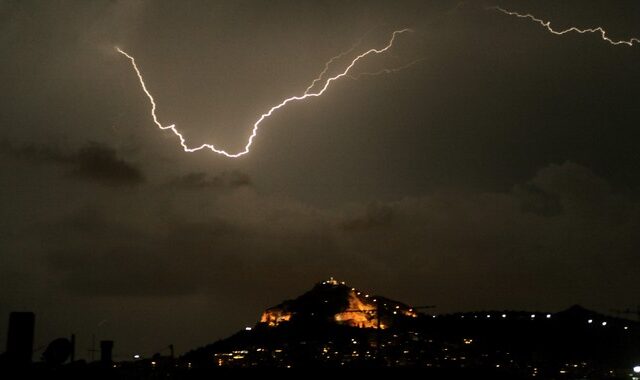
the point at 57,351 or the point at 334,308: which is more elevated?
the point at 334,308

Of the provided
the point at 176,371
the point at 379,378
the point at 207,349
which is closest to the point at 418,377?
the point at 379,378

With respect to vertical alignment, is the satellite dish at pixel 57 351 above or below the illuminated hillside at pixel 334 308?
below

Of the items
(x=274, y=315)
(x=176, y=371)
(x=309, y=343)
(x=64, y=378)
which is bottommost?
(x=64, y=378)

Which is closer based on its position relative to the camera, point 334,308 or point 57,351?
point 57,351

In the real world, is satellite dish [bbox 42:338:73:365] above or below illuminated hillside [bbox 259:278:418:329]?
below

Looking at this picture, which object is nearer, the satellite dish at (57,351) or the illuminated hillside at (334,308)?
the satellite dish at (57,351)

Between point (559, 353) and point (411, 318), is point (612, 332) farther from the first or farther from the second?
point (411, 318)

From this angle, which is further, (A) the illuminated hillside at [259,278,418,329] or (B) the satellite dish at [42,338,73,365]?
(A) the illuminated hillside at [259,278,418,329]

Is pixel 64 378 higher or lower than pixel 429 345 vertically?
lower
